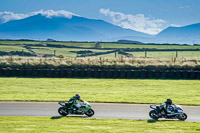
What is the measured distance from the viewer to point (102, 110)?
73.0 ft

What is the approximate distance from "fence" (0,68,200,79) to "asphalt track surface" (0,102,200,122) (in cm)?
1559

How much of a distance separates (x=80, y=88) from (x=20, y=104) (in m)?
9.24

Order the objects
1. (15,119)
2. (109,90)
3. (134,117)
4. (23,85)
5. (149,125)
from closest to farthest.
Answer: (149,125) < (15,119) < (134,117) < (109,90) < (23,85)

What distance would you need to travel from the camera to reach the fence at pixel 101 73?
39906mm

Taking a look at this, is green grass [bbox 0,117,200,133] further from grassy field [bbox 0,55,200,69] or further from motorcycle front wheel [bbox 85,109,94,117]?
grassy field [bbox 0,55,200,69]

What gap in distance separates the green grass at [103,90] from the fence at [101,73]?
1.82m

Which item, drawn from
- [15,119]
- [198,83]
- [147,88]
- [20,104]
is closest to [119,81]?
[147,88]

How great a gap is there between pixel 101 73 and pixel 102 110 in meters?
18.1

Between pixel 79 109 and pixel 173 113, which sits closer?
pixel 173 113

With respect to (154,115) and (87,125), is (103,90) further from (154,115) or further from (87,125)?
(87,125)

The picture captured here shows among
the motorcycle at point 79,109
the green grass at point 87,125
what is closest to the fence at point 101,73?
the motorcycle at point 79,109

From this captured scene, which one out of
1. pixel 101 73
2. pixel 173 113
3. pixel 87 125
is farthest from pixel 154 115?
pixel 101 73

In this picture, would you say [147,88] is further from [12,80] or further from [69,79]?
[12,80]

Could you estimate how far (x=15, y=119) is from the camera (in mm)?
→ 18703
